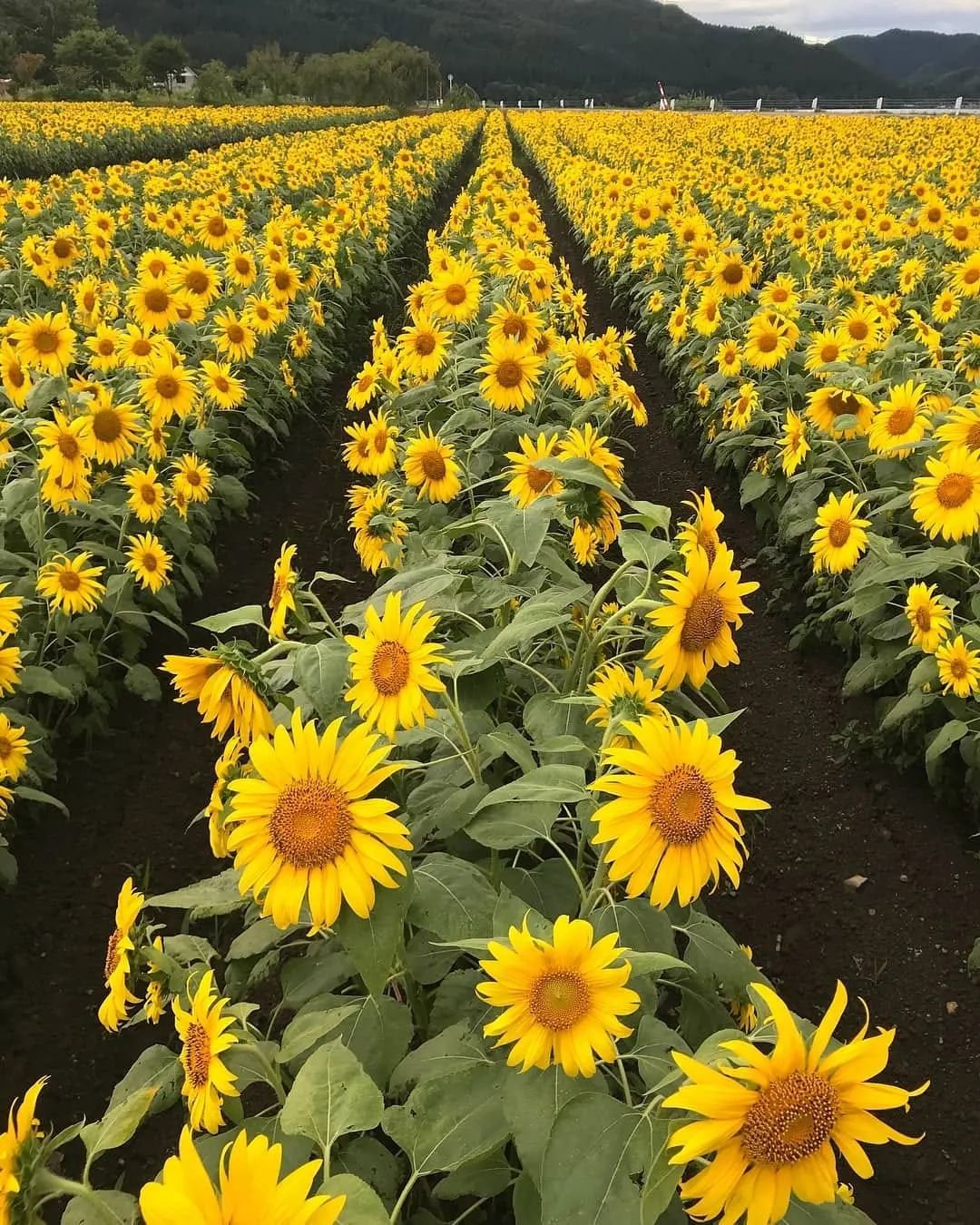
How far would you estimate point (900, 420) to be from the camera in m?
4.30

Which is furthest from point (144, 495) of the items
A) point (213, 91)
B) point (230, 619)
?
point (213, 91)

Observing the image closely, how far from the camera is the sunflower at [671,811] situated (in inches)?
58.6

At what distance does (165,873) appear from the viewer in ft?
12.8

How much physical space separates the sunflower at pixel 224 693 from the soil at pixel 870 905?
7.29 feet

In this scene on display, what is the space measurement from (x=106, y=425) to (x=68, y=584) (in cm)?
82

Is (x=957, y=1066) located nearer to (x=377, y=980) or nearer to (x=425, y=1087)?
(x=425, y=1087)

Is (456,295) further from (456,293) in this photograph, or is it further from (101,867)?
(101,867)

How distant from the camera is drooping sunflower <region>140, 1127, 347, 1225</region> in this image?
100cm

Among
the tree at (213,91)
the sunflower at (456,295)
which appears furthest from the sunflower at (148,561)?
the tree at (213,91)

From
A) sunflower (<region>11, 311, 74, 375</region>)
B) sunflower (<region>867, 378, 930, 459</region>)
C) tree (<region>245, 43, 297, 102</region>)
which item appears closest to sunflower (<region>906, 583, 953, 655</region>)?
sunflower (<region>867, 378, 930, 459</region>)

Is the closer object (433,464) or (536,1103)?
(536,1103)

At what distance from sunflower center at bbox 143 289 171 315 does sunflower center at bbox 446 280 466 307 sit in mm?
A: 1755

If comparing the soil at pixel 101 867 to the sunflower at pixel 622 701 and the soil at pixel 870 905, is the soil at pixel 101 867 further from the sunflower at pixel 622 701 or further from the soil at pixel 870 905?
the soil at pixel 870 905

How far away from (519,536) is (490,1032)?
128cm
